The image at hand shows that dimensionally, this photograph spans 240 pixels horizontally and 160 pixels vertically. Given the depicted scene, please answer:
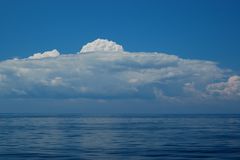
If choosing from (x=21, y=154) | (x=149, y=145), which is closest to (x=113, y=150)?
(x=149, y=145)

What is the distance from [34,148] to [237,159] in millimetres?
28215

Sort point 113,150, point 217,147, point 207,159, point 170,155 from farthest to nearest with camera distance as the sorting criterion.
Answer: point 217,147, point 113,150, point 170,155, point 207,159

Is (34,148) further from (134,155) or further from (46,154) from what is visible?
(134,155)

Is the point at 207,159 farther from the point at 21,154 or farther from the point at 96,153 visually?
the point at 21,154

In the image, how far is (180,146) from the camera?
2451 inches

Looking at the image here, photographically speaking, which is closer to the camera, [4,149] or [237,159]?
[237,159]

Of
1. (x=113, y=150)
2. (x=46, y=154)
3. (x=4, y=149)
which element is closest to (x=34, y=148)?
(x=4, y=149)

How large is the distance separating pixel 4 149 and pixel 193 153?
2597cm

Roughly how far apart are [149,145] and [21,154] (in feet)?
68.5

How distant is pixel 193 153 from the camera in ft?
176

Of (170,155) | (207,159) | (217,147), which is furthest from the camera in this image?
(217,147)

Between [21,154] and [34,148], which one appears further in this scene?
[34,148]

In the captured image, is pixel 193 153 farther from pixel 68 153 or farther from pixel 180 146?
pixel 68 153

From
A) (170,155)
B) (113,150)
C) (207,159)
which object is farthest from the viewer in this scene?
(113,150)
